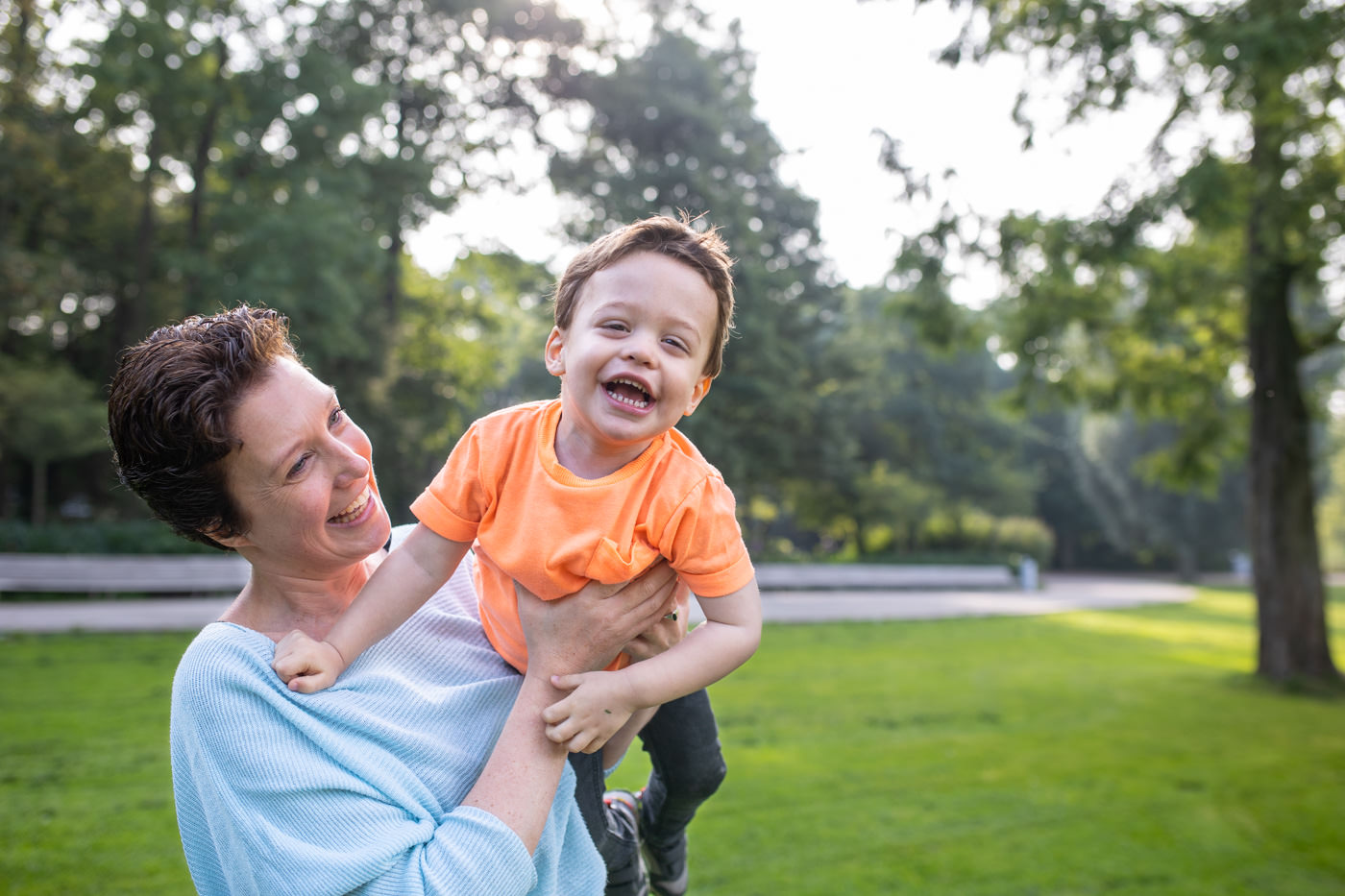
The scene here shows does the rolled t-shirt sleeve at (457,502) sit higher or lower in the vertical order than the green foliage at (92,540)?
higher

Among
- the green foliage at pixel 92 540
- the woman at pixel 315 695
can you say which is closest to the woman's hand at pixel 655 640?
the woman at pixel 315 695

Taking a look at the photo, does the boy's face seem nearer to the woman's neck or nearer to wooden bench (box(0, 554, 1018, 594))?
the woman's neck

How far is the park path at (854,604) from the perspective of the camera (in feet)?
40.6

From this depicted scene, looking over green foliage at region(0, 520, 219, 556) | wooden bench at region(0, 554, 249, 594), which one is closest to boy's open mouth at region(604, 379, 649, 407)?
wooden bench at region(0, 554, 249, 594)

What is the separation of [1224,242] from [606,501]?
44.2ft

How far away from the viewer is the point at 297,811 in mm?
1448

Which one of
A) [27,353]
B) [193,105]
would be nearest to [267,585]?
[193,105]

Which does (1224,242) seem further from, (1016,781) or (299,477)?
(299,477)

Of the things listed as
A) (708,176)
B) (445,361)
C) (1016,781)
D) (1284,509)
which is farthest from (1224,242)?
(445,361)

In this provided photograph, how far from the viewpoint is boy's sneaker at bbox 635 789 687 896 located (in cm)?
263

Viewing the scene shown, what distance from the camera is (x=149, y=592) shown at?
15.1 meters

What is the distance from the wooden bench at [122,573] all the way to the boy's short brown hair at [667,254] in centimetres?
1382

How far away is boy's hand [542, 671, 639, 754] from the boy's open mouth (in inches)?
19.9

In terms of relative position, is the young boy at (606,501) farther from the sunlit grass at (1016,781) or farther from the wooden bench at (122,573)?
the wooden bench at (122,573)
